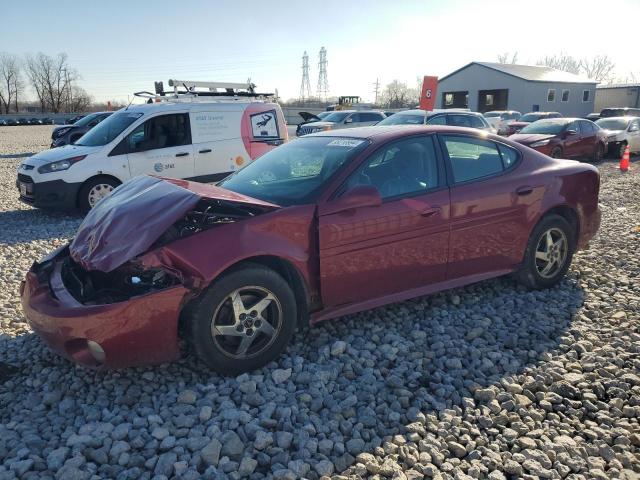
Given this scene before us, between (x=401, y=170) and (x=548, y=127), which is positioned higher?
(x=548, y=127)

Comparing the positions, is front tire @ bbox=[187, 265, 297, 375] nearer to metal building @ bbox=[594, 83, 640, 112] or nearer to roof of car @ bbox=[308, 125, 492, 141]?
roof of car @ bbox=[308, 125, 492, 141]

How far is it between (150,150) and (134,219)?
5.60 m

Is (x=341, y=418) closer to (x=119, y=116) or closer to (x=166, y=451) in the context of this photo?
(x=166, y=451)

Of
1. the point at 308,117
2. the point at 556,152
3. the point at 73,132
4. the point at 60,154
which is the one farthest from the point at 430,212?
the point at 308,117

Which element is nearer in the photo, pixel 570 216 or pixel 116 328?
pixel 116 328

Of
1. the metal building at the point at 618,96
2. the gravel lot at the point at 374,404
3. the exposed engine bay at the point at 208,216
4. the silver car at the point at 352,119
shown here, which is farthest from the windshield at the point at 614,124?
the metal building at the point at 618,96

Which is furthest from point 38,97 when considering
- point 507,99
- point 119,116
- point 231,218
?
point 231,218

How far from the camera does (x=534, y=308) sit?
4414 millimetres

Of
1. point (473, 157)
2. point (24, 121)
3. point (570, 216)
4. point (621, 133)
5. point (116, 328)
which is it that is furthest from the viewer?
point (24, 121)

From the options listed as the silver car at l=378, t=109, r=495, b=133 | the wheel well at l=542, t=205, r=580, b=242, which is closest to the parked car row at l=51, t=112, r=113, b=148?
the silver car at l=378, t=109, r=495, b=133

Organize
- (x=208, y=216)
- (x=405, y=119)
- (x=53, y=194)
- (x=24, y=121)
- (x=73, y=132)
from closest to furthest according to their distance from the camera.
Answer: (x=208, y=216) < (x=53, y=194) < (x=405, y=119) < (x=73, y=132) < (x=24, y=121)

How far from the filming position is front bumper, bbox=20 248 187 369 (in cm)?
300

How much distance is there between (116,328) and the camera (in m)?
3.01

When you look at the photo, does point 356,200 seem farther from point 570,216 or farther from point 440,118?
Answer: point 440,118
